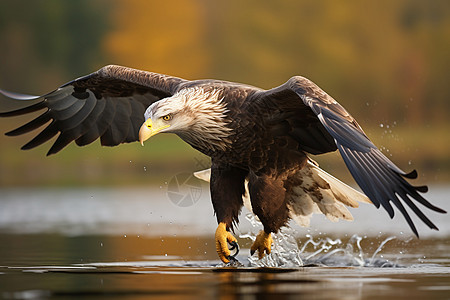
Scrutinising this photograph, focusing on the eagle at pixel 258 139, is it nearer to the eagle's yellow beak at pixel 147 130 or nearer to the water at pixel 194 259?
the eagle's yellow beak at pixel 147 130

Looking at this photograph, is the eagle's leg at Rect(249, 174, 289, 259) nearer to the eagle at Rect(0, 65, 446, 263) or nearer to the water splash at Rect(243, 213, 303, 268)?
the eagle at Rect(0, 65, 446, 263)

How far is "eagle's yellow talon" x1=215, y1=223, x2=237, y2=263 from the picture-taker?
7770mm

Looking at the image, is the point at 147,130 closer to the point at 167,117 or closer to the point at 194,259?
the point at 167,117

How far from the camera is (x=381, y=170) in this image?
643 cm

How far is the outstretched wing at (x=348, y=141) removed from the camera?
617 centimetres

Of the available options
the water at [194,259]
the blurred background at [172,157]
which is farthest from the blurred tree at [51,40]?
the water at [194,259]

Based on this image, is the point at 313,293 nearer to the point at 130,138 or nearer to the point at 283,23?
the point at 130,138

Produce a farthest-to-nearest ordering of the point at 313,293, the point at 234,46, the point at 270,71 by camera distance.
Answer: the point at 234,46 → the point at 270,71 → the point at 313,293

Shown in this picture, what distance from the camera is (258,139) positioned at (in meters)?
7.45

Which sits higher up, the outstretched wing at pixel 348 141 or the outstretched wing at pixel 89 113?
the outstretched wing at pixel 89 113

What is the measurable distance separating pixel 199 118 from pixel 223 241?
40.6 inches

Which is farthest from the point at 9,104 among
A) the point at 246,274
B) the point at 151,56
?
the point at 246,274

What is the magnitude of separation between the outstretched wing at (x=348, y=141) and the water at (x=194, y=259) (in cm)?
50

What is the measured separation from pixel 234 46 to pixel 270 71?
4.12 meters
